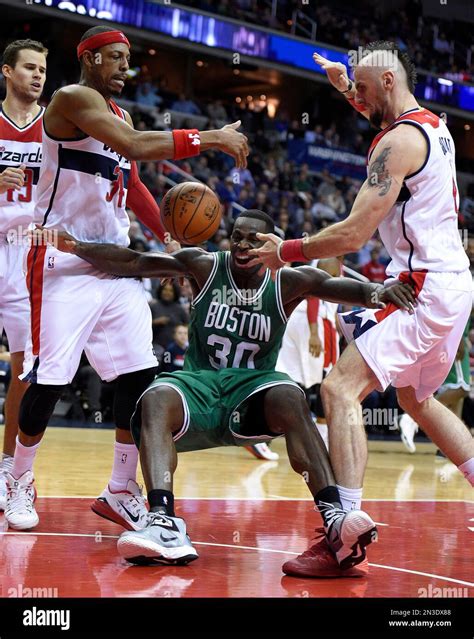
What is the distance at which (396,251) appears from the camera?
14.8 ft

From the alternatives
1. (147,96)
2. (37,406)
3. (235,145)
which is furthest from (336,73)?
(147,96)

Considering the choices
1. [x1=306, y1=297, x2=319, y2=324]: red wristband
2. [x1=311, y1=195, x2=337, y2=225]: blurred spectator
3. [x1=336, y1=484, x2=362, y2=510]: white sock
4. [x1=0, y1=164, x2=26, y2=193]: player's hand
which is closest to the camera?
[x1=336, y1=484, x2=362, y2=510]: white sock

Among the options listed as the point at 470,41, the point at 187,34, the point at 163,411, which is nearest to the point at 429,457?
the point at 163,411

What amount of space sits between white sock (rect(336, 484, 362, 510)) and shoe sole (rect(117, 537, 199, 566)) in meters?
0.69

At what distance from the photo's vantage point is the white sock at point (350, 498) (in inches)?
162

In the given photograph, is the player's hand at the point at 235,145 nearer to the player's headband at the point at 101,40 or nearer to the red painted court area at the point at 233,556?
the player's headband at the point at 101,40

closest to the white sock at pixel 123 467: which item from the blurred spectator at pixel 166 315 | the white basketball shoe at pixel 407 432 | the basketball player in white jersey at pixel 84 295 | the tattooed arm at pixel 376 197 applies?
the basketball player in white jersey at pixel 84 295

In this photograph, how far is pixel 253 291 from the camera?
4727 mm

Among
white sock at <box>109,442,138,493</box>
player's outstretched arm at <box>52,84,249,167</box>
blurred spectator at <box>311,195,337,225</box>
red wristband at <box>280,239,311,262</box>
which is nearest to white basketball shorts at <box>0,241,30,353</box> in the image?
white sock at <box>109,442,138,493</box>

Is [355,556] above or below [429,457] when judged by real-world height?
above

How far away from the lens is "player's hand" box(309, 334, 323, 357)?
10.0 metres

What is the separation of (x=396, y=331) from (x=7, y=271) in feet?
8.77

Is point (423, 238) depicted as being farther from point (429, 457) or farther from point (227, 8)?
point (227, 8)

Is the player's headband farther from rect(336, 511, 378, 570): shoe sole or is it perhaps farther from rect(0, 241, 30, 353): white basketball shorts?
rect(336, 511, 378, 570): shoe sole
